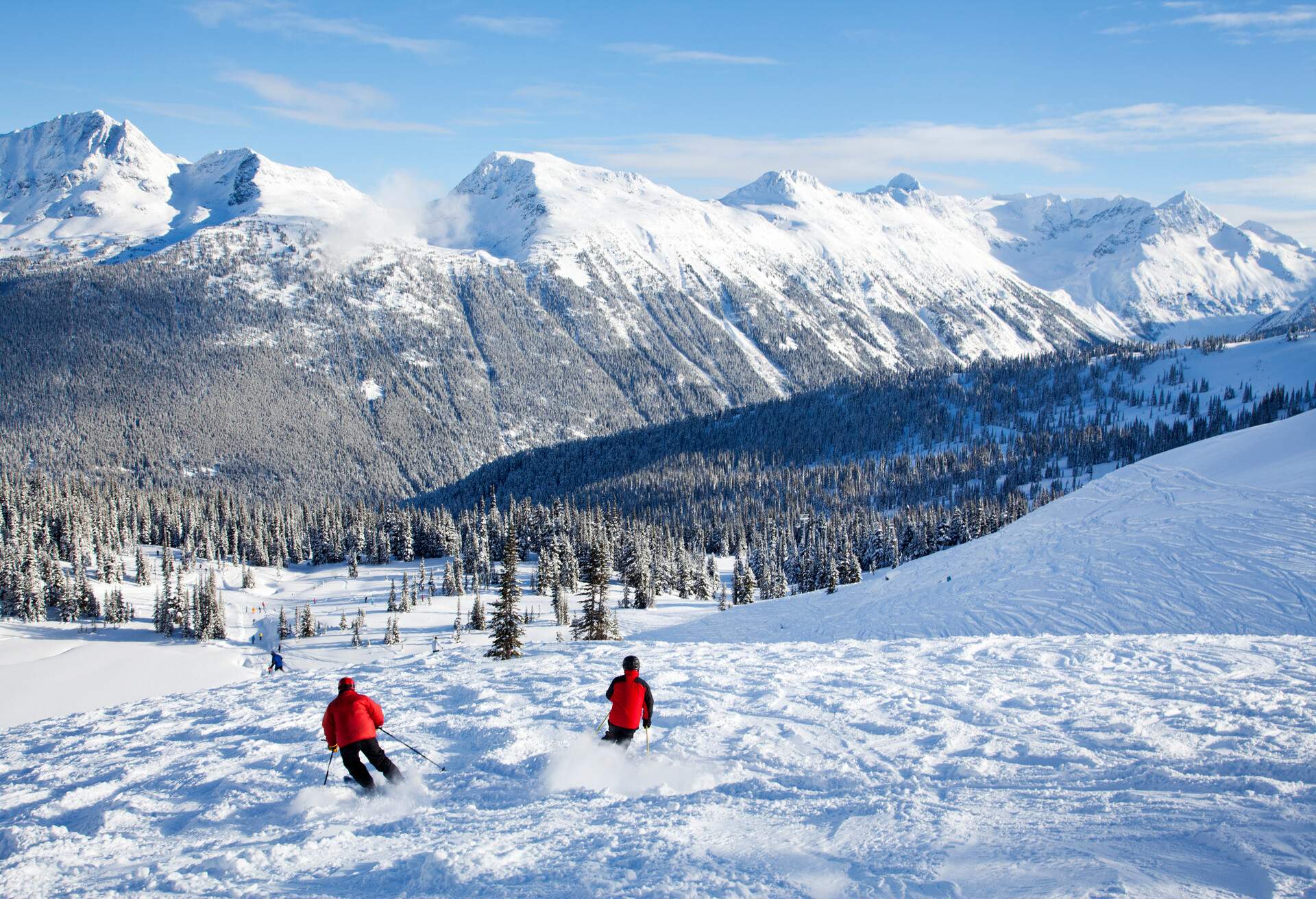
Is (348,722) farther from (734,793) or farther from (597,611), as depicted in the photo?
(597,611)

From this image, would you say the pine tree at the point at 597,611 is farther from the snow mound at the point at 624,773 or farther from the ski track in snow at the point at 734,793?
the snow mound at the point at 624,773

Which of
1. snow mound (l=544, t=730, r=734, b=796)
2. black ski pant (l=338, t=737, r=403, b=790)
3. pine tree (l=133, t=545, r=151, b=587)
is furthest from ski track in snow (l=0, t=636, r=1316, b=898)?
pine tree (l=133, t=545, r=151, b=587)

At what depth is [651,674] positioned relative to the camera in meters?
20.2

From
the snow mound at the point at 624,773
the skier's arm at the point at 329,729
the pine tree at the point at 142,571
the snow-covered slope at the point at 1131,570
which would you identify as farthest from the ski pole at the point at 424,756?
the pine tree at the point at 142,571

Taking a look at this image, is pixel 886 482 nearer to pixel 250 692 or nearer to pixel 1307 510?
pixel 1307 510

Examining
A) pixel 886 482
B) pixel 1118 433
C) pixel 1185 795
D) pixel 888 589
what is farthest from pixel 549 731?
pixel 1118 433

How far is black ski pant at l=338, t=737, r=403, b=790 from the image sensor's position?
12328 mm

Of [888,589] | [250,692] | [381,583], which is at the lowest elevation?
[381,583]

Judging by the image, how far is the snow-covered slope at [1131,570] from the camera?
93.0 ft

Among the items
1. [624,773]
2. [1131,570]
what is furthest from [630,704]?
[1131,570]

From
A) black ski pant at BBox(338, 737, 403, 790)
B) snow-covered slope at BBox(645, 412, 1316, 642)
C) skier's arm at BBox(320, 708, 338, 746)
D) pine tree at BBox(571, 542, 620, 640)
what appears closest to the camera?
black ski pant at BBox(338, 737, 403, 790)

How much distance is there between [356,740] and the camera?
12.3 m

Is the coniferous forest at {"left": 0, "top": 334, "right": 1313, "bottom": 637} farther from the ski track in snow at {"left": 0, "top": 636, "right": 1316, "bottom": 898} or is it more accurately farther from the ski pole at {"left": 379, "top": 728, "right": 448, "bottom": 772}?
the ski pole at {"left": 379, "top": 728, "right": 448, "bottom": 772}

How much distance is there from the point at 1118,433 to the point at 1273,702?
212 metres
